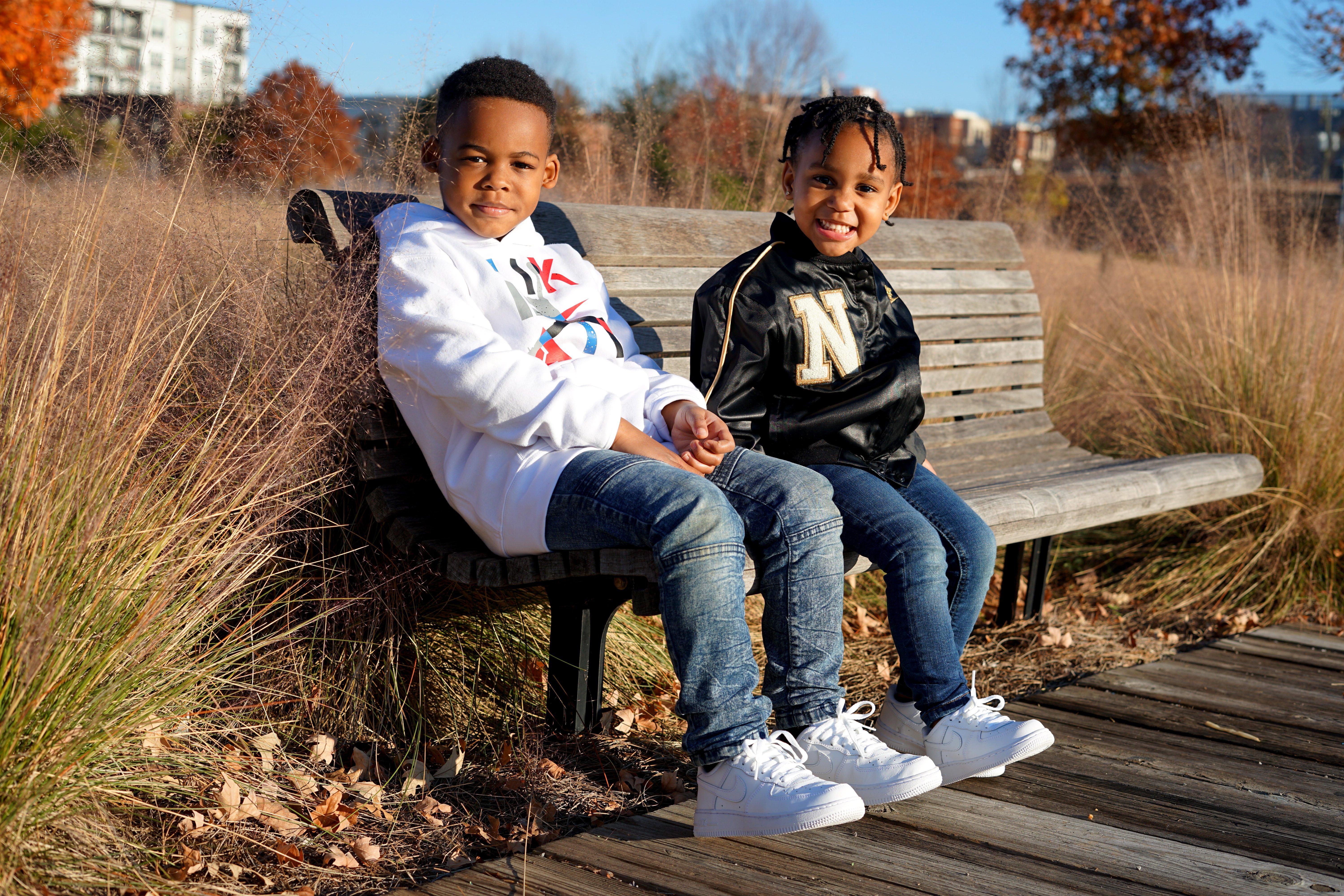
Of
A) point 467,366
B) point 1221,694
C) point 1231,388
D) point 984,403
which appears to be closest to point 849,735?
point 467,366

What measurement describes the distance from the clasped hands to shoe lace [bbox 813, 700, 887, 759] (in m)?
0.55

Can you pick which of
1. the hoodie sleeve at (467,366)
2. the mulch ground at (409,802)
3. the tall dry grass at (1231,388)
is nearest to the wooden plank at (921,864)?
the mulch ground at (409,802)

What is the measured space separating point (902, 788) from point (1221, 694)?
1540 mm

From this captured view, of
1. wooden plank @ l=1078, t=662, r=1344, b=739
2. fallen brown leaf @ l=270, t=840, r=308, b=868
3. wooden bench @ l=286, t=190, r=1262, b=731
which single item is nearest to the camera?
fallen brown leaf @ l=270, t=840, r=308, b=868

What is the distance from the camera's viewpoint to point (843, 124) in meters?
2.85

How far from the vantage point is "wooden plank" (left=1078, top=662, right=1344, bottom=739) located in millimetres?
3123

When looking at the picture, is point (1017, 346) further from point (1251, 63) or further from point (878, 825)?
point (1251, 63)

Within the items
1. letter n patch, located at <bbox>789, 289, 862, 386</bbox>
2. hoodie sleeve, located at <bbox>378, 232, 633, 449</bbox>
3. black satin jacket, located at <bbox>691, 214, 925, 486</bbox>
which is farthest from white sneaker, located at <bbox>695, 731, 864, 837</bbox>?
letter n patch, located at <bbox>789, 289, 862, 386</bbox>

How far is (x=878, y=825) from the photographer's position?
2293 millimetres

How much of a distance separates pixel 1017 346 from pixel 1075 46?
38.5 ft

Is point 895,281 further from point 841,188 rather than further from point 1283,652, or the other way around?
point 1283,652

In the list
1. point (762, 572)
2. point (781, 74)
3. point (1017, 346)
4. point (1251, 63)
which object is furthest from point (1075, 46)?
point (762, 572)

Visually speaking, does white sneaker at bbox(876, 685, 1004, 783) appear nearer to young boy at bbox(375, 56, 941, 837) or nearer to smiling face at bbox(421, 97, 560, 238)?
young boy at bbox(375, 56, 941, 837)

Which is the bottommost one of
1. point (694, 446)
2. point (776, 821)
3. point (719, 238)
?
point (776, 821)
